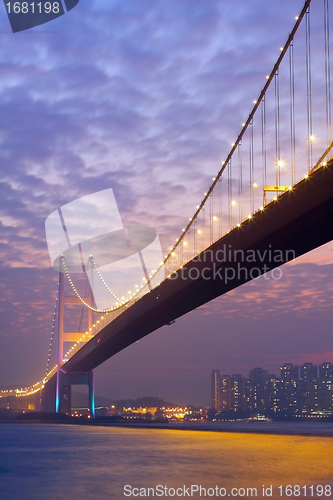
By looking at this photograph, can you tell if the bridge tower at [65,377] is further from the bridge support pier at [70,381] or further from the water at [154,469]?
the water at [154,469]

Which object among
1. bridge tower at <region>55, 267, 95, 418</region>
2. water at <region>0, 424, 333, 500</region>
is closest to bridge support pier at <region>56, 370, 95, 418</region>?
bridge tower at <region>55, 267, 95, 418</region>

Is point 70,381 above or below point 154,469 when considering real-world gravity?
above

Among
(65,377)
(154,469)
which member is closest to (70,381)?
(65,377)

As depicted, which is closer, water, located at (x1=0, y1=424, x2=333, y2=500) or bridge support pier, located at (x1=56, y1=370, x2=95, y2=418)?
water, located at (x1=0, y1=424, x2=333, y2=500)

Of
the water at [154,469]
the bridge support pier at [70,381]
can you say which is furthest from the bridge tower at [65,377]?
the water at [154,469]

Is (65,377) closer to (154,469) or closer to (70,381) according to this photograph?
(70,381)

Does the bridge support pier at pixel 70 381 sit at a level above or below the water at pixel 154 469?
above

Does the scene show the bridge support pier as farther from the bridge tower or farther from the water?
the water

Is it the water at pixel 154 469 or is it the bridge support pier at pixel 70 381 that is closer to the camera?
the water at pixel 154 469

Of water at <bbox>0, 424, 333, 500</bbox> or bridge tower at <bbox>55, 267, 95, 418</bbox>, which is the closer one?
water at <bbox>0, 424, 333, 500</bbox>

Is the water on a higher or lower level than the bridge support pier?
lower

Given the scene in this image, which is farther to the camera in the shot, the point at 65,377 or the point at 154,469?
the point at 65,377

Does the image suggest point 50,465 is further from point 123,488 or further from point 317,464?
point 317,464
